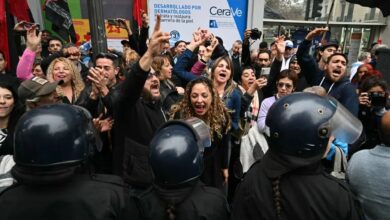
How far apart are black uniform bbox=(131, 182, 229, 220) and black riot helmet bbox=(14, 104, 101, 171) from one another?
41cm

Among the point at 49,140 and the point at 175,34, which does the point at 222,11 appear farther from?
the point at 49,140

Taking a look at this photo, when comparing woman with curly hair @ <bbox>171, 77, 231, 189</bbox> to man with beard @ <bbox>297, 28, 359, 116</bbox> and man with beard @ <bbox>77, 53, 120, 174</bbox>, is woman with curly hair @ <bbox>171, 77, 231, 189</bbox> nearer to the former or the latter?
man with beard @ <bbox>77, 53, 120, 174</bbox>

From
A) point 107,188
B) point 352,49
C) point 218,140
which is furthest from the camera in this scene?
point 352,49

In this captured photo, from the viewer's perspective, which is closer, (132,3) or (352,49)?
(132,3)

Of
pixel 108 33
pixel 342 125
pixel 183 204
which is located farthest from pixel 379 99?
pixel 108 33

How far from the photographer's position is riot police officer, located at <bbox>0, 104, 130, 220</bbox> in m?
1.29

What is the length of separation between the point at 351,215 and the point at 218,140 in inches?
56.6

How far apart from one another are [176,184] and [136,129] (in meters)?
0.92

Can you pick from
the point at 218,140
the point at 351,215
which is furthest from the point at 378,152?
the point at 218,140

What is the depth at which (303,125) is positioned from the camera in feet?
4.84

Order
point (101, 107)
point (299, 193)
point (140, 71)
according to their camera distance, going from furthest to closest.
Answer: point (101, 107) < point (140, 71) < point (299, 193)

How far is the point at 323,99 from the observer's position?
1.56 m

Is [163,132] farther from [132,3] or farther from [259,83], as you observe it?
[132,3]

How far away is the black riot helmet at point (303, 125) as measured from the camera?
1.47m
